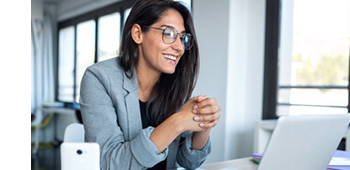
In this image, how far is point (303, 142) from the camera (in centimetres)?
86


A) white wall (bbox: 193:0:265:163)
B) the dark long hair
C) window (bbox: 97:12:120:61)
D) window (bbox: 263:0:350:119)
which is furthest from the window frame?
the dark long hair

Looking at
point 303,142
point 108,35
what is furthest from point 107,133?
point 108,35

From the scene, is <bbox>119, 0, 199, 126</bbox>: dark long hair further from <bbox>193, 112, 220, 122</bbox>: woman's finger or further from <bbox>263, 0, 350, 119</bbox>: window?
<bbox>263, 0, 350, 119</bbox>: window

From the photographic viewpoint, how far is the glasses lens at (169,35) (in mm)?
1352

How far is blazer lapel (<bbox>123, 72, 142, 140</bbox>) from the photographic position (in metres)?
1.30

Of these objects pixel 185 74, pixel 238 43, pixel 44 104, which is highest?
pixel 238 43

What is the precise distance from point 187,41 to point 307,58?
185 centimetres

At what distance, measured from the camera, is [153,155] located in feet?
3.40

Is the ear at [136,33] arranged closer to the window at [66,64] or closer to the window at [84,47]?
the window at [84,47]

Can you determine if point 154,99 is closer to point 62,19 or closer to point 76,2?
point 76,2

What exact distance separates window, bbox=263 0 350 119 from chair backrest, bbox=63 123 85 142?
2044 mm

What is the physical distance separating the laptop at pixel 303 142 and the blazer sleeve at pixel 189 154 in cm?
46
